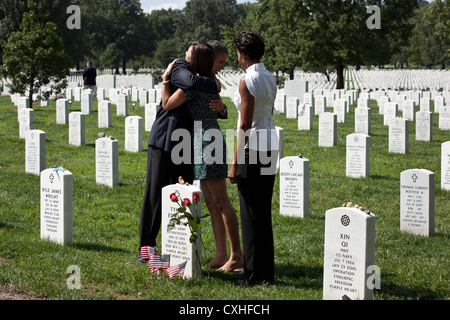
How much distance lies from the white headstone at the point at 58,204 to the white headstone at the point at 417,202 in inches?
160

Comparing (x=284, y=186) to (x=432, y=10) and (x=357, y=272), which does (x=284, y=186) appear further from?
(x=432, y=10)

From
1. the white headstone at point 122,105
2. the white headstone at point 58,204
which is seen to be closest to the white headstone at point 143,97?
the white headstone at point 122,105

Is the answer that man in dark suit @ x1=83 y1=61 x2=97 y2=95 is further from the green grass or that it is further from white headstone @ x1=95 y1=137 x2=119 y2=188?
white headstone @ x1=95 y1=137 x2=119 y2=188

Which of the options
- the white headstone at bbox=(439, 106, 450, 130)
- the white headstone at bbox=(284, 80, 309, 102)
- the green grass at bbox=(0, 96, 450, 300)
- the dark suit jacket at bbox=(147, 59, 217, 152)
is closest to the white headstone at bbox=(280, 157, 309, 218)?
the green grass at bbox=(0, 96, 450, 300)

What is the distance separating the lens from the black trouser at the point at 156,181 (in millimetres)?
5875

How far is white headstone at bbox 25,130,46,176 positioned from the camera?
420 inches

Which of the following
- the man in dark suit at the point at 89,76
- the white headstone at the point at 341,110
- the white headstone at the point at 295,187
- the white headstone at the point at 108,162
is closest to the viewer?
the white headstone at the point at 295,187

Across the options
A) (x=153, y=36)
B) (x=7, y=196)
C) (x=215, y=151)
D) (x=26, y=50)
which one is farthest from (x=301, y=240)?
(x=153, y=36)

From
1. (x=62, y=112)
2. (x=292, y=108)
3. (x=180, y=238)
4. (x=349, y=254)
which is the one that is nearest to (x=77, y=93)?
(x=62, y=112)

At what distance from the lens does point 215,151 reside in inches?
225

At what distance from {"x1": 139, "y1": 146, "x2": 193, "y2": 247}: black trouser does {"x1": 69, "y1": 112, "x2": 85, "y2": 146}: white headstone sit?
356 inches

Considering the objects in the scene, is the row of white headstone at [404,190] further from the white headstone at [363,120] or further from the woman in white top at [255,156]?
the white headstone at [363,120]
